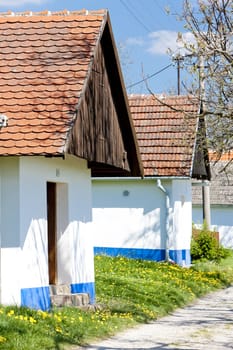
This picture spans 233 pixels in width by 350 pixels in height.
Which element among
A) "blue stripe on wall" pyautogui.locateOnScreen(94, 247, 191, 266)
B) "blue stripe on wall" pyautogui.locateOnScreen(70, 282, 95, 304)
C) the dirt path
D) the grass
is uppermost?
"blue stripe on wall" pyautogui.locateOnScreen(94, 247, 191, 266)

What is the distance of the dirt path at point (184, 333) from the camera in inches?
474

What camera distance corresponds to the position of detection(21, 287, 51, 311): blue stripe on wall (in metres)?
13.0

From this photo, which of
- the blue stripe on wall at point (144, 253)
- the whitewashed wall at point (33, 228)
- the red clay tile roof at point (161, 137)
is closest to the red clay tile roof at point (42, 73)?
the whitewashed wall at point (33, 228)

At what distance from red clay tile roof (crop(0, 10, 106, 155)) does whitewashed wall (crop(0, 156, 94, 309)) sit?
24.7 inches

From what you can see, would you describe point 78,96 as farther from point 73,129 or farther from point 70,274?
point 70,274

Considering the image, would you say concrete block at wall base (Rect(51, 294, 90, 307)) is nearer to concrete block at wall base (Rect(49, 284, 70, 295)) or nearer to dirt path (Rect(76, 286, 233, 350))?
concrete block at wall base (Rect(49, 284, 70, 295))

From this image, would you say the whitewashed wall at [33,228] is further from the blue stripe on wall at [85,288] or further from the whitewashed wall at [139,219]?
the whitewashed wall at [139,219]

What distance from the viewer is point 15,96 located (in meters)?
13.5

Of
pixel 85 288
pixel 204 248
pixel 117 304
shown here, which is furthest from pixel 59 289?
pixel 204 248

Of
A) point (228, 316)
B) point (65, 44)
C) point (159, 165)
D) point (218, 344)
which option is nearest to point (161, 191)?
point (159, 165)

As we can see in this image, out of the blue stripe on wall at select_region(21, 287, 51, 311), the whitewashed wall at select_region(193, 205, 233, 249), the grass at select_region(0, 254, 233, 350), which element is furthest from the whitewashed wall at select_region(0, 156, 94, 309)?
the whitewashed wall at select_region(193, 205, 233, 249)

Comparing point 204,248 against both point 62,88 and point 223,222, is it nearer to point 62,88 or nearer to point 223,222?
point 223,222

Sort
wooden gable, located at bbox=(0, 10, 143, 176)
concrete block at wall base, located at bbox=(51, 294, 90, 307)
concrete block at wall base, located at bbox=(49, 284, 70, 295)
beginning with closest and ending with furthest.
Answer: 1. wooden gable, located at bbox=(0, 10, 143, 176)
2. concrete block at wall base, located at bbox=(51, 294, 90, 307)
3. concrete block at wall base, located at bbox=(49, 284, 70, 295)

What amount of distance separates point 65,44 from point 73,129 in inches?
88.5
